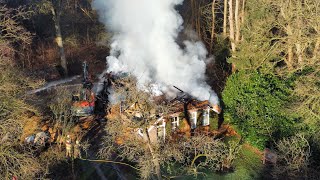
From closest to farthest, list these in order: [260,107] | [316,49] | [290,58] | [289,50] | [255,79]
Answer: [316,49] → [260,107] → [289,50] → [255,79] → [290,58]

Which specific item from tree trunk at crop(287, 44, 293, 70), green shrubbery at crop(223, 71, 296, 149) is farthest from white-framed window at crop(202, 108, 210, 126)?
tree trunk at crop(287, 44, 293, 70)

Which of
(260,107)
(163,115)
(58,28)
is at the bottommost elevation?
(163,115)

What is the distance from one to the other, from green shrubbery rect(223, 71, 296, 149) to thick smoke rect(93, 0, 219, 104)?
1.67m

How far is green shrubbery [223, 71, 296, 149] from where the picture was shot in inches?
806

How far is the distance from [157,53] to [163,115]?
282 inches

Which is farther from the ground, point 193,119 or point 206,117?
point 206,117

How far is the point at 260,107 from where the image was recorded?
70.0 ft

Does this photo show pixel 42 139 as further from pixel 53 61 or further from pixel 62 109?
pixel 53 61

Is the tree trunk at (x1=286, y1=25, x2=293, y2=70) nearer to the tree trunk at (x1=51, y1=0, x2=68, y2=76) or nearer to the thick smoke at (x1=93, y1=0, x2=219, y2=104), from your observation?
the thick smoke at (x1=93, y1=0, x2=219, y2=104)

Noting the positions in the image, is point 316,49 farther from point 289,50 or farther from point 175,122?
point 175,122

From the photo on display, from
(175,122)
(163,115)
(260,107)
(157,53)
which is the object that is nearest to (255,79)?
(260,107)

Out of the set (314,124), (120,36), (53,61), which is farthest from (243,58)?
(53,61)

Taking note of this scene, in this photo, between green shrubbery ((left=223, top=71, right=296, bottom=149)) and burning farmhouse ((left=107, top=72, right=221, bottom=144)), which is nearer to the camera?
burning farmhouse ((left=107, top=72, right=221, bottom=144))

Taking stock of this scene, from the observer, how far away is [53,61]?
107 feet
